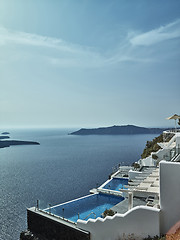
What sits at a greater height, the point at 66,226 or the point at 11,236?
the point at 66,226

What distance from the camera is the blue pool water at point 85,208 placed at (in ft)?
37.8

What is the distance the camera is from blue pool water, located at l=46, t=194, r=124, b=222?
37.8ft

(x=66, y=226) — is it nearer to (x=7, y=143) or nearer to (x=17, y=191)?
(x=17, y=191)

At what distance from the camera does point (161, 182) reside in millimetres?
8328

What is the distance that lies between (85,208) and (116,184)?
6.95 metres

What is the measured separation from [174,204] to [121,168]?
16.0 meters

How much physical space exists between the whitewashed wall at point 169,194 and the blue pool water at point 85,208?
379 cm

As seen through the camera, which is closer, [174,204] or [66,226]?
[174,204]

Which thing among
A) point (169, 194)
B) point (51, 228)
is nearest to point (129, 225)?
point (169, 194)

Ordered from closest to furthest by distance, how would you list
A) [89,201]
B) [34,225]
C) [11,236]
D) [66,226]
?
1. [66,226]
2. [34,225]
3. [89,201]
4. [11,236]

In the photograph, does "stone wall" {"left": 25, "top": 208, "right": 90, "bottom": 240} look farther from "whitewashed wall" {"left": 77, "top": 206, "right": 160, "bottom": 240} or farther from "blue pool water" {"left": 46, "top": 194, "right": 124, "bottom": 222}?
"whitewashed wall" {"left": 77, "top": 206, "right": 160, "bottom": 240}

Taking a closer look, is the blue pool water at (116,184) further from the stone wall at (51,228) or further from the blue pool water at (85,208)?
the stone wall at (51,228)

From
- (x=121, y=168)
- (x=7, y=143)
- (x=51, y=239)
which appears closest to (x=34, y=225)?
(x=51, y=239)

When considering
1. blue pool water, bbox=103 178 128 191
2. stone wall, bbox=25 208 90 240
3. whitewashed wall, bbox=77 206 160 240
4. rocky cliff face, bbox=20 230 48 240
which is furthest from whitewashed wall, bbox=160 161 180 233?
blue pool water, bbox=103 178 128 191
